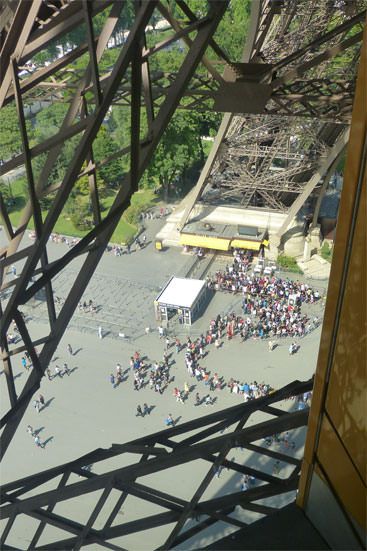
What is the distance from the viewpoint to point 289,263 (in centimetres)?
2012

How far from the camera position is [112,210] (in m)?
2.96

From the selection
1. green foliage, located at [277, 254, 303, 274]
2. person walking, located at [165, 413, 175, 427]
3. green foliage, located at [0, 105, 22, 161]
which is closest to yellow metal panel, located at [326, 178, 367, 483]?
person walking, located at [165, 413, 175, 427]

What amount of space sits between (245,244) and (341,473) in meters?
18.6

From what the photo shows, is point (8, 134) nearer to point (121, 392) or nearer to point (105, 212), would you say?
point (105, 212)

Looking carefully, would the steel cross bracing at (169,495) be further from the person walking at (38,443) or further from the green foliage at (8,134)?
the green foliage at (8,134)

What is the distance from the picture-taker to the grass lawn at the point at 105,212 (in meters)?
23.3

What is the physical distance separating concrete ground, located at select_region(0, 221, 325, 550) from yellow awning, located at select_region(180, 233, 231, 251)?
1306 mm

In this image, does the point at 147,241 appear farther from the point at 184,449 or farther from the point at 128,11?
the point at 128,11

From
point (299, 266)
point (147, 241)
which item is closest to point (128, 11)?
point (147, 241)

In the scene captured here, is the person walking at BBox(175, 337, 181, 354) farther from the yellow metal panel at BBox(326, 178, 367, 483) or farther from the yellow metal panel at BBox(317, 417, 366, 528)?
the yellow metal panel at BBox(326, 178, 367, 483)

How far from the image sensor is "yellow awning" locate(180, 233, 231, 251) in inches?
808

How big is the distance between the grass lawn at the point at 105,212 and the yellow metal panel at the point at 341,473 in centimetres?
2071

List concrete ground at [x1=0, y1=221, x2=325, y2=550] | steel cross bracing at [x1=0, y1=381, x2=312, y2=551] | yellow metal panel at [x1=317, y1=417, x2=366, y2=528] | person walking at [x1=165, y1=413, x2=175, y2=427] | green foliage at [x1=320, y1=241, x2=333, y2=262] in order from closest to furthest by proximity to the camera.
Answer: yellow metal panel at [x1=317, y1=417, x2=366, y2=528] → steel cross bracing at [x1=0, y1=381, x2=312, y2=551] → concrete ground at [x1=0, y1=221, x2=325, y2=550] → person walking at [x1=165, y1=413, x2=175, y2=427] → green foliage at [x1=320, y1=241, x2=333, y2=262]

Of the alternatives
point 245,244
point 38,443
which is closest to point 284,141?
point 245,244
